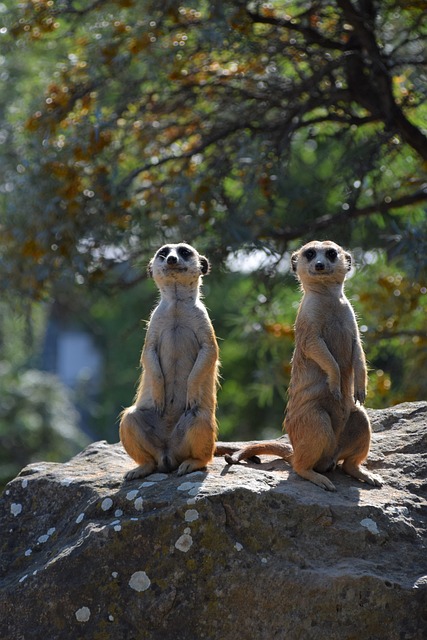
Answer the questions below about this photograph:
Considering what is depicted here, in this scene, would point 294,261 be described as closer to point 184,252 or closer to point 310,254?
point 310,254

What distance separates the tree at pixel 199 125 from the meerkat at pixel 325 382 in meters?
2.72

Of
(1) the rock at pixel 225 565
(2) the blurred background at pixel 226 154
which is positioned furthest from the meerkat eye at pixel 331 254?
(2) the blurred background at pixel 226 154

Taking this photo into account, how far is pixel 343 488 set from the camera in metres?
6.58

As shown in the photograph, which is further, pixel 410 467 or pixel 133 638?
pixel 410 467

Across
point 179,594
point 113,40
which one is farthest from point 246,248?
point 179,594

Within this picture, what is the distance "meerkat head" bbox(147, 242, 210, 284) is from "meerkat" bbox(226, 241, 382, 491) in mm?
732

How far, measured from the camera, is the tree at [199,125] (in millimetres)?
10102

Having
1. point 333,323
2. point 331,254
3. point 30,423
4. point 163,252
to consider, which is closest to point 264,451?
point 333,323

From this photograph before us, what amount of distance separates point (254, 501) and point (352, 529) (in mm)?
613

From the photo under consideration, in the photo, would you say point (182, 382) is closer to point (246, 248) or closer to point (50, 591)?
point (50, 591)

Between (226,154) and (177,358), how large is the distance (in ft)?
12.8

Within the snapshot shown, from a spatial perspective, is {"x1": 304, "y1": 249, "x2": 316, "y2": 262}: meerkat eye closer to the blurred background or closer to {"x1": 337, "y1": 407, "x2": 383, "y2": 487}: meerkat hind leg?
{"x1": 337, "y1": 407, "x2": 383, "y2": 487}: meerkat hind leg

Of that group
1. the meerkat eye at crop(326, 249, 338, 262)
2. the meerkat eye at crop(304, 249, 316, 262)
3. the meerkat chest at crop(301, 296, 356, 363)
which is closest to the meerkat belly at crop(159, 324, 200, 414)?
the meerkat chest at crop(301, 296, 356, 363)

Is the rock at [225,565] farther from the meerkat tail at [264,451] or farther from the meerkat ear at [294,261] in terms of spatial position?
the meerkat ear at [294,261]
